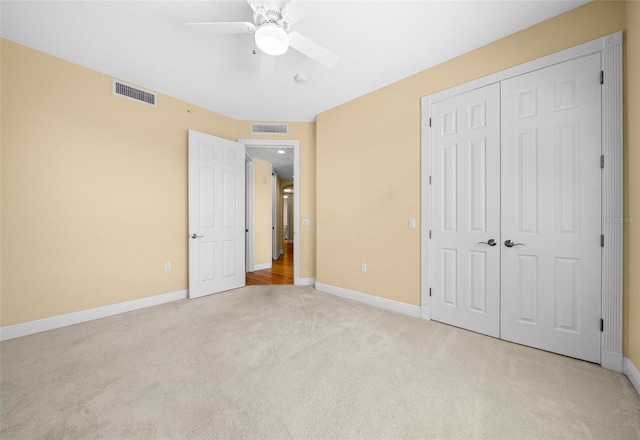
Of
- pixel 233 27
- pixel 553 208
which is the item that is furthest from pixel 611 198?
pixel 233 27

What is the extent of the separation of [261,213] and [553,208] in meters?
5.09

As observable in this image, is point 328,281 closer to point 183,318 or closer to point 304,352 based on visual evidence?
point 304,352

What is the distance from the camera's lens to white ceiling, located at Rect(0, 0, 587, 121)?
1.94m

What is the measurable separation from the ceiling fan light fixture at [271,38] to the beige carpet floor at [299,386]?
248cm

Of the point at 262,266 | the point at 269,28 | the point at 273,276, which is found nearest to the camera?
the point at 269,28

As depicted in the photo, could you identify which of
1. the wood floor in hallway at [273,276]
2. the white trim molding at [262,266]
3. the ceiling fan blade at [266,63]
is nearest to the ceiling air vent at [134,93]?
the ceiling fan blade at [266,63]

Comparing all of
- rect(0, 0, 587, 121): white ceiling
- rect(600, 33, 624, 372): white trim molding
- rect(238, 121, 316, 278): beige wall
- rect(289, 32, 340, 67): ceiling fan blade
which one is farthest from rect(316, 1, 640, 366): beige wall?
rect(289, 32, 340, 67): ceiling fan blade

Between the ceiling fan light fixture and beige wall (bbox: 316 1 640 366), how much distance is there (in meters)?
1.68

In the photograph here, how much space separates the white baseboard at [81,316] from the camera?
2311 mm

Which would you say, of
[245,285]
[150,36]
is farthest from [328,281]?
[150,36]

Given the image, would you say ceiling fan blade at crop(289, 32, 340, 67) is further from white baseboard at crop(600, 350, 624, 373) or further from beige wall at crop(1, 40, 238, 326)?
white baseboard at crop(600, 350, 624, 373)

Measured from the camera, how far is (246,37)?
89.2 inches

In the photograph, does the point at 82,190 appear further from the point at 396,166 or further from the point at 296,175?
the point at 396,166

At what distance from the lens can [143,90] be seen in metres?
3.14
